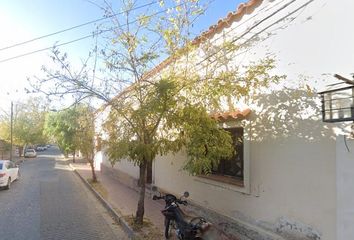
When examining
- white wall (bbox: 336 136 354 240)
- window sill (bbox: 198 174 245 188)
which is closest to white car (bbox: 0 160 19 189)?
window sill (bbox: 198 174 245 188)

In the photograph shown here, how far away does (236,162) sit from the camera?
8172 mm

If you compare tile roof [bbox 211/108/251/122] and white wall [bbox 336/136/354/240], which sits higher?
tile roof [bbox 211/108/251/122]

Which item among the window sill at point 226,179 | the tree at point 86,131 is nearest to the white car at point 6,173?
the tree at point 86,131

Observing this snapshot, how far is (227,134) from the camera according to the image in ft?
24.2

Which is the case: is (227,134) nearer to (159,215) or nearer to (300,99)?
(300,99)

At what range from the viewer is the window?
791 cm

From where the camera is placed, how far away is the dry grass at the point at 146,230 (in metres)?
8.07

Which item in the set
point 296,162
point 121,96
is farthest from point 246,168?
point 121,96

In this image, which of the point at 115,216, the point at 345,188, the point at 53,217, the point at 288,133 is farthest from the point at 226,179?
the point at 53,217

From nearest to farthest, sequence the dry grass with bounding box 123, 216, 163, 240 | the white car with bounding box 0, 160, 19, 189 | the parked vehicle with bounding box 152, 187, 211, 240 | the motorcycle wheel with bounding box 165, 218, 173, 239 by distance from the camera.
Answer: the parked vehicle with bounding box 152, 187, 211, 240 < the motorcycle wheel with bounding box 165, 218, 173, 239 < the dry grass with bounding box 123, 216, 163, 240 < the white car with bounding box 0, 160, 19, 189

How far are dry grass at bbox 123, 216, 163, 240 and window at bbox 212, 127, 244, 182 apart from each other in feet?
6.45

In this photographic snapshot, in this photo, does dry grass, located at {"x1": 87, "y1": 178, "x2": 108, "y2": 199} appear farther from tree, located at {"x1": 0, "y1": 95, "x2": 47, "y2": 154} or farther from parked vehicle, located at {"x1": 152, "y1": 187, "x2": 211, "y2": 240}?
tree, located at {"x1": 0, "y1": 95, "x2": 47, "y2": 154}

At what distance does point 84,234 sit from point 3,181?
9534 mm

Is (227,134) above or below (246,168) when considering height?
above
